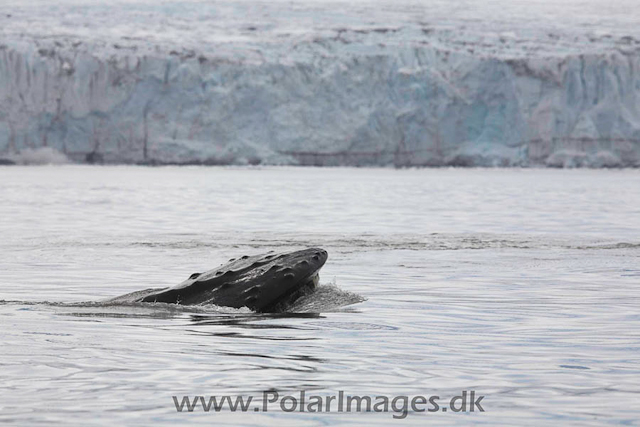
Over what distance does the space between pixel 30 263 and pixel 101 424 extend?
334 inches

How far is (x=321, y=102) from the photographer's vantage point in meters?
44.7

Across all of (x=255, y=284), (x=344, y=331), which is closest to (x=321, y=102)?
(x=255, y=284)

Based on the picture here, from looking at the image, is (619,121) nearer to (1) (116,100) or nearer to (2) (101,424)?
(1) (116,100)

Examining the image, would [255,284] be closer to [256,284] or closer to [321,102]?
[256,284]

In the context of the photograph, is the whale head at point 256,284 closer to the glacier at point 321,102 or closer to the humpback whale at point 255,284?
the humpback whale at point 255,284

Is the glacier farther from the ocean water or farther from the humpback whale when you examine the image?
the humpback whale

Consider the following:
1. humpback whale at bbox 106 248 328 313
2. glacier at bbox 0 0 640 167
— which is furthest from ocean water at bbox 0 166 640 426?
glacier at bbox 0 0 640 167

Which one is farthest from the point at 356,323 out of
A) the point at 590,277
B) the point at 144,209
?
the point at 144,209

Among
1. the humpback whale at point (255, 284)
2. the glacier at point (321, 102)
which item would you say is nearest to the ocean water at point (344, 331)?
the humpback whale at point (255, 284)

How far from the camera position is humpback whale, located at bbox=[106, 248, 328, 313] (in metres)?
7.16

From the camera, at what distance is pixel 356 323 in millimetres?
6961

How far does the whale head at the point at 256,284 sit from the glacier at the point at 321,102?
36677 millimetres

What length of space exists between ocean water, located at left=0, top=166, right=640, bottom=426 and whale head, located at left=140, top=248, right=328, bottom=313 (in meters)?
0.13

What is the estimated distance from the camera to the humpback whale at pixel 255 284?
7164 millimetres
